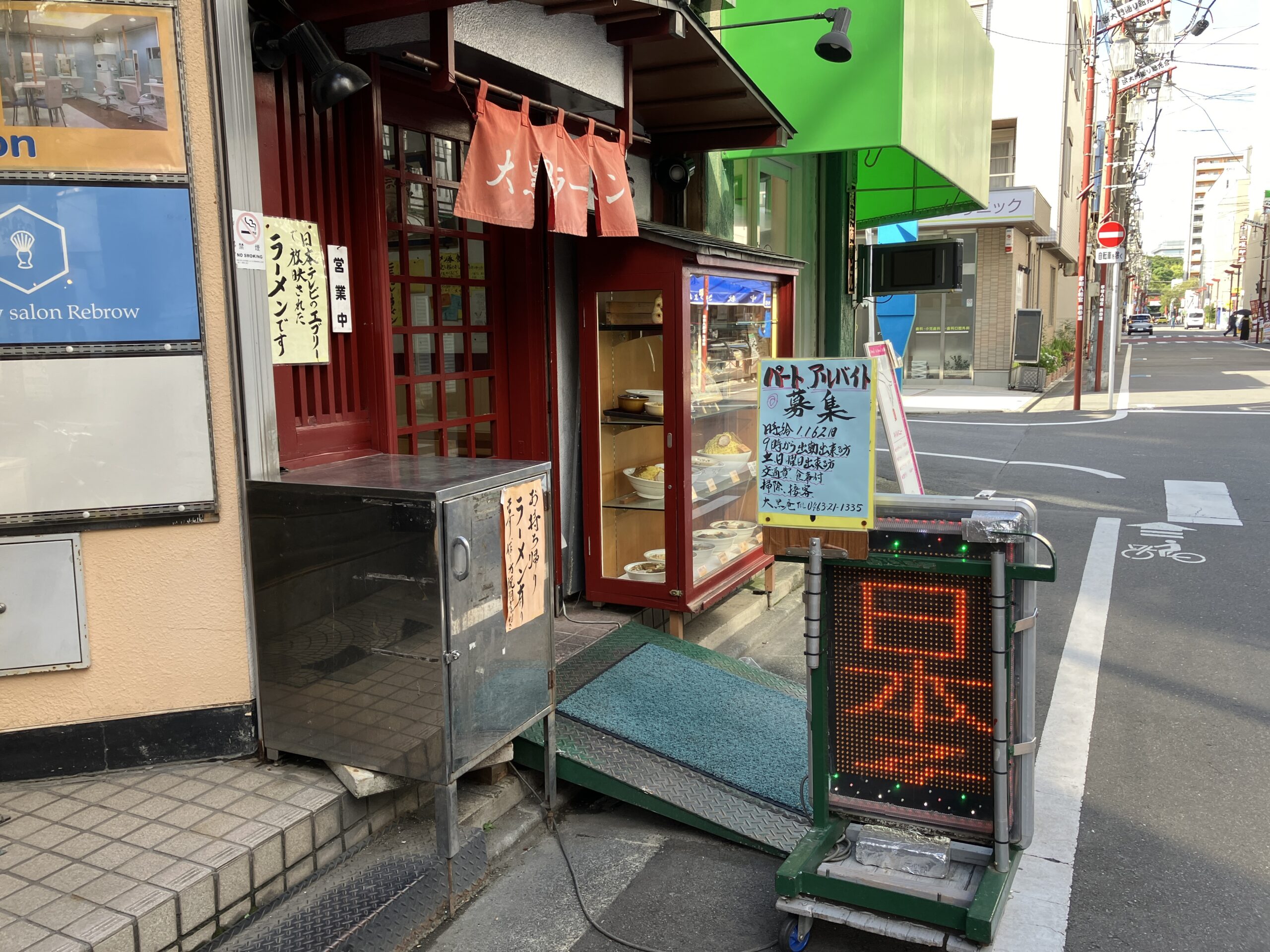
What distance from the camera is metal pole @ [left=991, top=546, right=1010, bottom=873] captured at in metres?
3.26

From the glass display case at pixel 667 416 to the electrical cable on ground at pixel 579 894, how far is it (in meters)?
2.06

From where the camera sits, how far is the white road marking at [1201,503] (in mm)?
10250

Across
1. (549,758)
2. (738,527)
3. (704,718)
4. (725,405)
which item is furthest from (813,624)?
(738,527)

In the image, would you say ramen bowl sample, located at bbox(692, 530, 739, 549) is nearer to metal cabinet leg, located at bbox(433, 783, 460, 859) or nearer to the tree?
metal cabinet leg, located at bbox(433, 783, 460, 859)

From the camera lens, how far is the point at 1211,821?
4.33 m

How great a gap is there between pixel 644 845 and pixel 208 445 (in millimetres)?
2456

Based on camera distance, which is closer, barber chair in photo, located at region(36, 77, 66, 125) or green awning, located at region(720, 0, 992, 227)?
barber chair in photo, located at region(36, 77, 66, 125)

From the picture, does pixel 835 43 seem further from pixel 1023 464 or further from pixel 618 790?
pixel 1023 464

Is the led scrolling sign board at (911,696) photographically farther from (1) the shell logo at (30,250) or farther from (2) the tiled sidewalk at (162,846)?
(1) the shell logo at (30,250)

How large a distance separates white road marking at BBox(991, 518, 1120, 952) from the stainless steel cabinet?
207 cm

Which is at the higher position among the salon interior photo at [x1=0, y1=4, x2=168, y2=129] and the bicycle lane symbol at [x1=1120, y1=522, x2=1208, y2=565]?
the salon interior photo at [x1=0, y1=4, x2=168, y2=129]

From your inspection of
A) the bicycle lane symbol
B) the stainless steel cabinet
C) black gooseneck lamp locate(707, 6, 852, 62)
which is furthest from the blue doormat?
the bicycle lane symbol

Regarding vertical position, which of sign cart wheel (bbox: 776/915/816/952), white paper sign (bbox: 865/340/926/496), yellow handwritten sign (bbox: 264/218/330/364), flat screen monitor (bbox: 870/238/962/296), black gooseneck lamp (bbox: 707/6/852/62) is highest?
black gooseneck lamp (bbox: 707/6/852/62)

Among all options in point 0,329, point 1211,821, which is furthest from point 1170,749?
point 0,329
